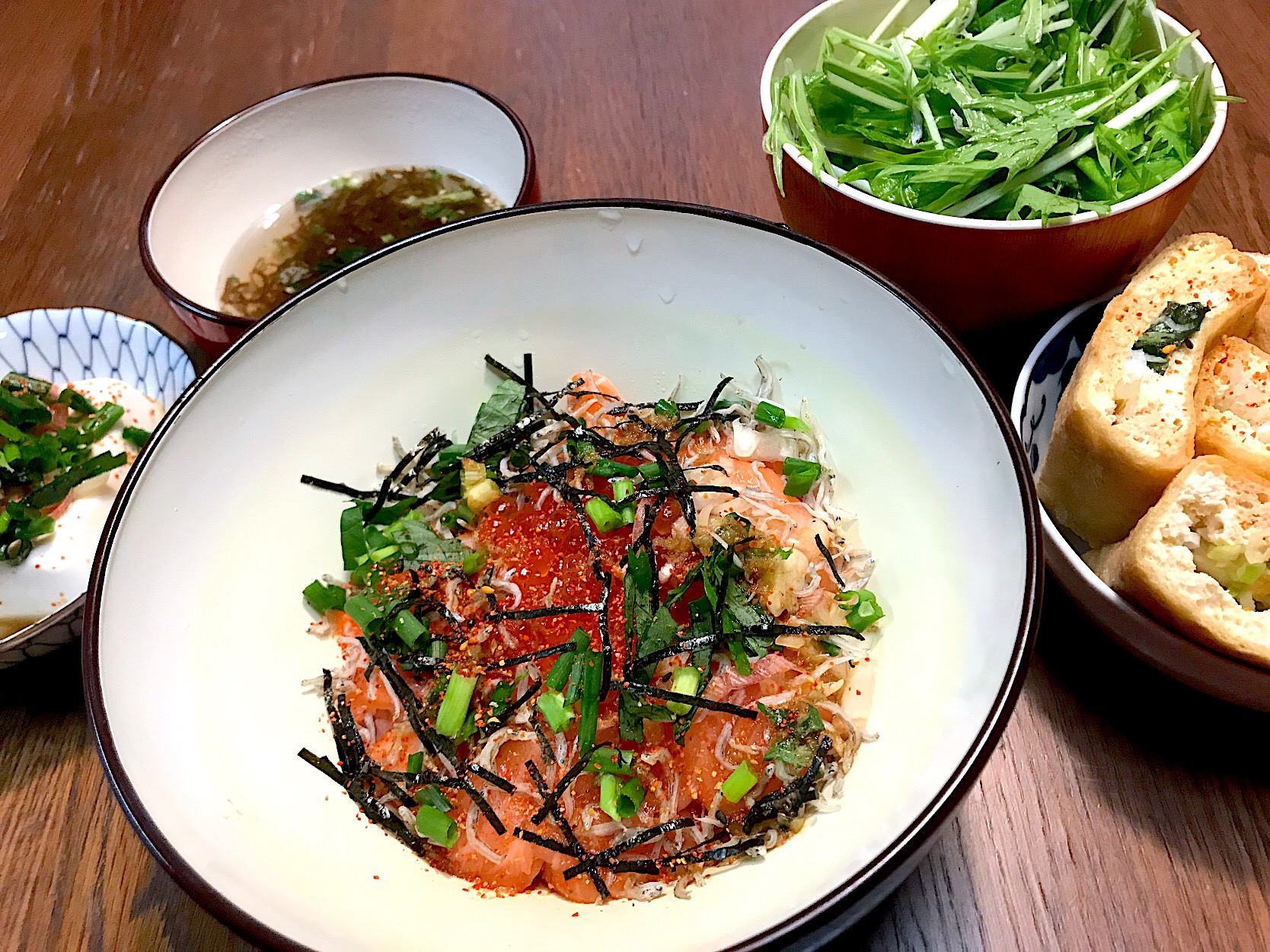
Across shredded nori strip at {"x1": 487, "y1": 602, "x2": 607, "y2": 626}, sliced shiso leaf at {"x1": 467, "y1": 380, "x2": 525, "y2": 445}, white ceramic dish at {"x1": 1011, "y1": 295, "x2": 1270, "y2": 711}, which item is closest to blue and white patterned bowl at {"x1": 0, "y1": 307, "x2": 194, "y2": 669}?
sliced shiso leaf at {"x1": 467, "y1": 380, "x2": 525, "y2": 445}

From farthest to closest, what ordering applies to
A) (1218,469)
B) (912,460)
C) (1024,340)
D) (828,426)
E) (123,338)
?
(123,338) → (1024,340) → (828,426) → (912,460) → (1218,469)

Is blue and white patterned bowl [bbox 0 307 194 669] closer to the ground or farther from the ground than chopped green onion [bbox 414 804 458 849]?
farther from the ground

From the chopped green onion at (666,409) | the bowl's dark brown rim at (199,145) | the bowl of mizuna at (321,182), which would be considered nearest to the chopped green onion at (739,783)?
the chopped green onion at (666,409)

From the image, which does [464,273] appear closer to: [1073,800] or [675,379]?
[675,379]

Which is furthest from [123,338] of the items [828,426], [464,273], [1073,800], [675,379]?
[1073,800]

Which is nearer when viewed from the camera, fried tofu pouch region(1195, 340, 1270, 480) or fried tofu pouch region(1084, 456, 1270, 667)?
fried tofu pouch region(1084, 456, 1270, 667)

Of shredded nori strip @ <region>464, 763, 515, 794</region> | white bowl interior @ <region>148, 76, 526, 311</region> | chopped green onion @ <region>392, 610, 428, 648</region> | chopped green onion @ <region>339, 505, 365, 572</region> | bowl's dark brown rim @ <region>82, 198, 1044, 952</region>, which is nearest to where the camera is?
bowl's dark brown rim @ <region>82, 198, 1044, 952</region>

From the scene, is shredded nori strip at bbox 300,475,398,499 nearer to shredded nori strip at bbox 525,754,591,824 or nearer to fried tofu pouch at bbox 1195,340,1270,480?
shredded nori strip at bbox 525,754,591,824

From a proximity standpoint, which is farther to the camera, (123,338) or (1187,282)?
(123,338)
